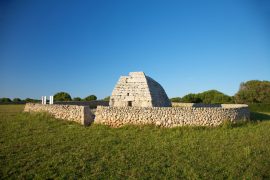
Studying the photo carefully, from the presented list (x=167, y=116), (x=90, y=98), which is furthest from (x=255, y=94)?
(x=167, y=116)

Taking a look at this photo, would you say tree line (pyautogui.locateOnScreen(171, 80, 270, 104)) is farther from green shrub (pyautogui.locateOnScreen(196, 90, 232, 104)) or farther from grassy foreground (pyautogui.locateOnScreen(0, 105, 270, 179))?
grassy foreground (pyautogui.locateOnScreen(0, 105, 270, 179))

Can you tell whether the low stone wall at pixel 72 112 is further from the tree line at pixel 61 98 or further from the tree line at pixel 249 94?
the tree line at pixel 249 94

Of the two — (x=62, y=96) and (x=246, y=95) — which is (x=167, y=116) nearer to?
(x=62, y=96)

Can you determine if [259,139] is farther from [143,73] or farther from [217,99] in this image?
[217,99]

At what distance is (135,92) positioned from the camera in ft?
67.8

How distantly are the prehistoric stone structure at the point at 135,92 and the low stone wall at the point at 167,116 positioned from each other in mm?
3887

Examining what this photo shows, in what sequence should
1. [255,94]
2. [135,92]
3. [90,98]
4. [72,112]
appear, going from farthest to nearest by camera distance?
[255,94] < [90,98] < [135,92] < [72,112]

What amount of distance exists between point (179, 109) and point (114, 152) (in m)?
6.32

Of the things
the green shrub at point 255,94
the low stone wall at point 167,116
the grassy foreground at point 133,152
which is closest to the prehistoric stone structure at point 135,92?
the low stone wall at point 167,116

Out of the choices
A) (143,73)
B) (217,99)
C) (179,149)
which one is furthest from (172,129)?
(217,99)

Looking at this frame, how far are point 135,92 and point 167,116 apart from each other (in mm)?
5290

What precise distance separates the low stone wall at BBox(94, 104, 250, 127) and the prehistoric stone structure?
3.89 m

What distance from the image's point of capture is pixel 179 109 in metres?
15.8

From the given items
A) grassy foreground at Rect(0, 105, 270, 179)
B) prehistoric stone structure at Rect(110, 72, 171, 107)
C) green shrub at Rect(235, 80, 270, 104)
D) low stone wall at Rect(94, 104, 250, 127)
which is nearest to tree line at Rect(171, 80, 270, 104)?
green shrub at Rect(235, 80, 270, 104)
